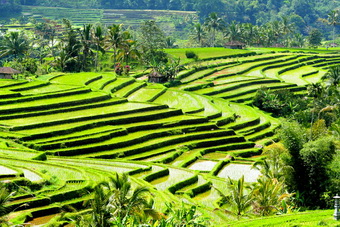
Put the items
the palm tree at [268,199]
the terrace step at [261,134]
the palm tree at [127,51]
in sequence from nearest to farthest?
the palm tree at [268,199] → the terrace step at [261,134] → the palm tree at [127,51]

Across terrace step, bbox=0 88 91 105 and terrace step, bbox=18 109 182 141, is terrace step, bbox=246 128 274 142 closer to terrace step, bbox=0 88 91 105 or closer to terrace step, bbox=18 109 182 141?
terrace step, bbox=18 109 182 141

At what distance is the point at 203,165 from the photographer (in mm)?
42000

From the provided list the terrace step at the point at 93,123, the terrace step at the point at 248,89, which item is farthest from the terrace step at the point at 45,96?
the terrace step at the point at 248,89

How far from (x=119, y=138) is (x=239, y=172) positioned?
1004 centimetres

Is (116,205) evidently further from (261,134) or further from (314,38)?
(314,38)

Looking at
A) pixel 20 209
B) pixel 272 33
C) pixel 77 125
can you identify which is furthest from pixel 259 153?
pixel 272 33

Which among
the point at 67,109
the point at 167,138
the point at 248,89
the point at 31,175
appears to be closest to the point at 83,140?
the point at 67,109

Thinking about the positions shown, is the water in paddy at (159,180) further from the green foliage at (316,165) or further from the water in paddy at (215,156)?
the green foliage at (316,165)

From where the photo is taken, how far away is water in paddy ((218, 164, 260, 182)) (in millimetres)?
39156

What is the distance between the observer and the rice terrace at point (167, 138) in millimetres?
25734

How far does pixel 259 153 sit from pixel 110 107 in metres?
14.2

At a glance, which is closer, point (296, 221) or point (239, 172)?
point (296, 221)

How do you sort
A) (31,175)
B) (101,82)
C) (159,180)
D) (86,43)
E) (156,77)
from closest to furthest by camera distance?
(31,175)
(159,180)
(101,82)
(86,43)
(156,77)

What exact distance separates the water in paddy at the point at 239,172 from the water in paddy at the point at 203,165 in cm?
106
